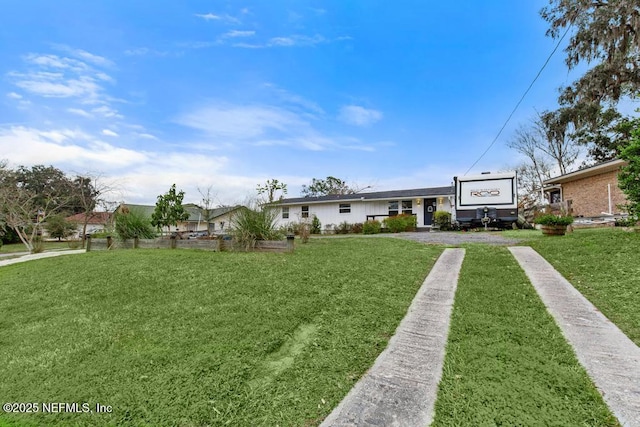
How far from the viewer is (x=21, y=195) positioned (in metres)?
20.3

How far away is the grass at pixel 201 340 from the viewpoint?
2.15 m

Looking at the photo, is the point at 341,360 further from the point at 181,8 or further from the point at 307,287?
the point at 181,8

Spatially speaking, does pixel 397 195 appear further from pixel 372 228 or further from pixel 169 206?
pixel 169 206

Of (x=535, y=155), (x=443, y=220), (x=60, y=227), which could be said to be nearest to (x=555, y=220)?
(x=443, y=220)

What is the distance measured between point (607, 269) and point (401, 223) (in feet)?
42.9

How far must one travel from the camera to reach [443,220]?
1716 cm

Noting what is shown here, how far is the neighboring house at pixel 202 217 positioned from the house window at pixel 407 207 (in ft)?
39.2

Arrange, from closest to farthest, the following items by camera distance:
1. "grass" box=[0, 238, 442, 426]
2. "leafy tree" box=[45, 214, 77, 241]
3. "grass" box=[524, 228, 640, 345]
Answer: "grass" box=[0, 238, 442, 426]
"grass" box=[524, 228, 640, 345]
"leafy tree" box=[45, 214, 77, 241]

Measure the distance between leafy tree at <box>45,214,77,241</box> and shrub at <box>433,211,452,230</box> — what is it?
108 ft

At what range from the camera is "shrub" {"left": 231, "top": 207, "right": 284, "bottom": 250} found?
7.80 metres

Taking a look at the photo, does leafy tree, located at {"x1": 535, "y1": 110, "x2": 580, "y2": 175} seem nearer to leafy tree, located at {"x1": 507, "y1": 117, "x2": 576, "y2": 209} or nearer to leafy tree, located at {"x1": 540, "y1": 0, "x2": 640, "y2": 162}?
leafy tree, located at {"x1": 507, "y1": 117, "x2": 576, "y2": 209}

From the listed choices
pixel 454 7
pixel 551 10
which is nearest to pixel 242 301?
pixel 454 7

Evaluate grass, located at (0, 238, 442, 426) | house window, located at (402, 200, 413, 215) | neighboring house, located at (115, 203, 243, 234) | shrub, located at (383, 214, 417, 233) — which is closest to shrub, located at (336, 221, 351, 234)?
shrub, located at (383, 214, 417, 233)

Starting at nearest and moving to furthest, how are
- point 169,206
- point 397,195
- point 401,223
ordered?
point 169,206 → point 401,223 → point 397,195
